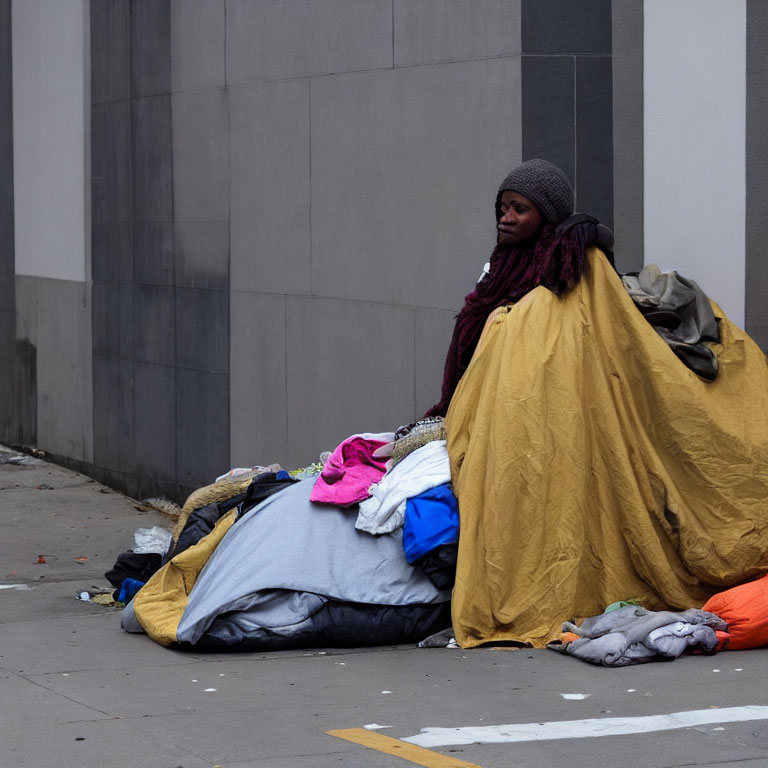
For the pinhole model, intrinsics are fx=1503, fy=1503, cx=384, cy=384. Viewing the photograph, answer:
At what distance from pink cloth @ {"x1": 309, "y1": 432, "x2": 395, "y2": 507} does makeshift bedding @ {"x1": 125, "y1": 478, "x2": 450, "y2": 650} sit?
6 centimetres

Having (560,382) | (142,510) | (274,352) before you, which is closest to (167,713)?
(560,382)

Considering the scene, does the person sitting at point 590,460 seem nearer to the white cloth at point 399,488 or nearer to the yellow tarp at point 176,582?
the white cloth at point 399,488

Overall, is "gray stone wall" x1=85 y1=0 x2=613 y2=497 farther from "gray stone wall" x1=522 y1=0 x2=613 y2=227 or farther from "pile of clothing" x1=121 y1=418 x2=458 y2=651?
"pile of clothing" x1=121 y1=418 x2=458 y2=651

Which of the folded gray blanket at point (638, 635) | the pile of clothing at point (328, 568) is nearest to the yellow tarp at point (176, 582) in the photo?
the pile of clothing at point (328, 568)

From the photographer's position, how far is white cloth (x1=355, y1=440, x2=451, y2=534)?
20.2 feet

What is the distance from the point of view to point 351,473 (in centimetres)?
650

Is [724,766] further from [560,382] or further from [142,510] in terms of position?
[142,510]

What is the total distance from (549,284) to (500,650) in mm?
1512

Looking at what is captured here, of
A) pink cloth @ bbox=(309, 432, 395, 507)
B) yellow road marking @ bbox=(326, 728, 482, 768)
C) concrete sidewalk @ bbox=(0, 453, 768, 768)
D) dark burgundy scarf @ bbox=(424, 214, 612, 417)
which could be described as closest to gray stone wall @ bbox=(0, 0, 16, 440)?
concrete sidewalk @ bbox=(0, 453, 768, 768)

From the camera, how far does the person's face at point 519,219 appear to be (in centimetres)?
643

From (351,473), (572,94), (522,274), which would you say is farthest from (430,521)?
(572,94)

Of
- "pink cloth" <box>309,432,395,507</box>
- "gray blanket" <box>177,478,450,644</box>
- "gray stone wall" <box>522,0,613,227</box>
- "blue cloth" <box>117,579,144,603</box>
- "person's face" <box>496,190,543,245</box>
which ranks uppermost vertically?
"gray stone wall" <box>522,0,613,227</box>

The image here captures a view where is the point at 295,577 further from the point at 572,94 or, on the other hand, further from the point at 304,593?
the point at 572,94

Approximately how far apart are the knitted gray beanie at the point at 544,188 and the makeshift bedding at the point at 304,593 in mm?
1525
